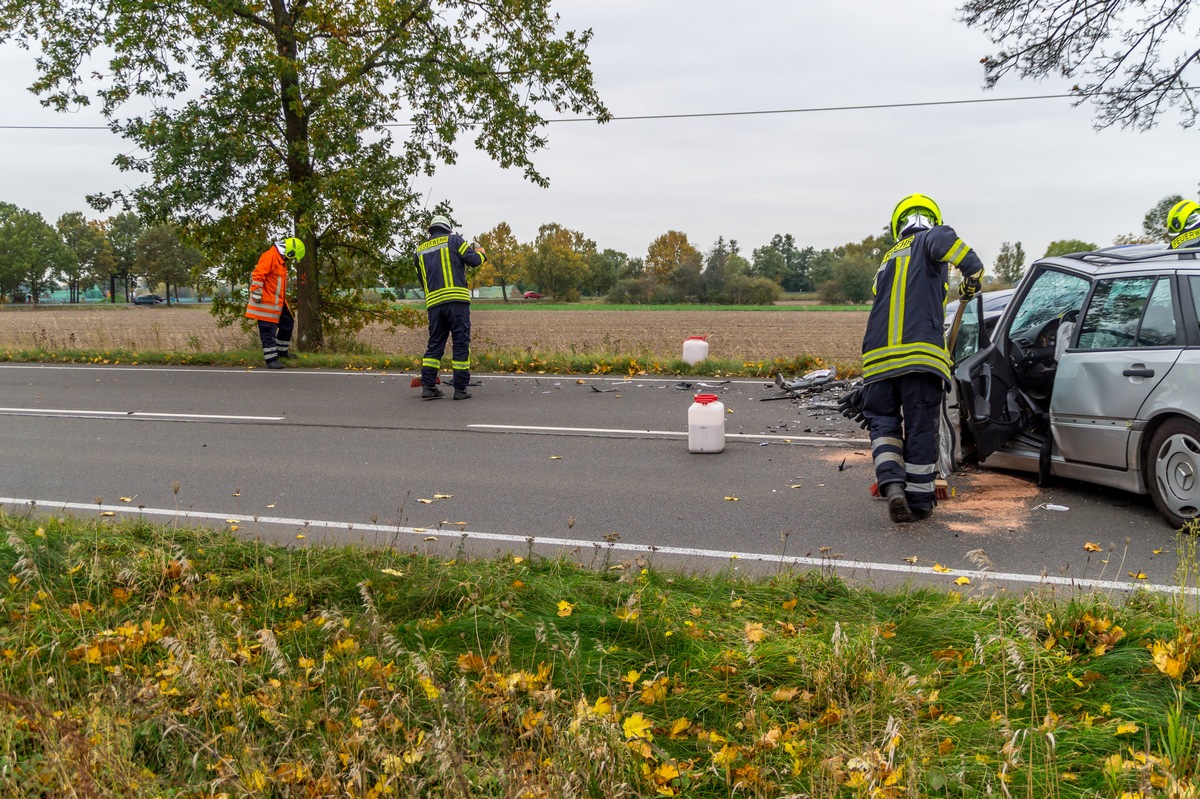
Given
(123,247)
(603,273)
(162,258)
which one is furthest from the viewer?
(123,247)

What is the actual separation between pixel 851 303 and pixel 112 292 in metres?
86.3

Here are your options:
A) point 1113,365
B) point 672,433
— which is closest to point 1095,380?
point 1113,365

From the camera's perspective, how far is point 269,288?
1535 centimetres

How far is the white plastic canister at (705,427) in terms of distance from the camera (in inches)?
338

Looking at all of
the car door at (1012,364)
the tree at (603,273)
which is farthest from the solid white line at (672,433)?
the tree at (603,273)

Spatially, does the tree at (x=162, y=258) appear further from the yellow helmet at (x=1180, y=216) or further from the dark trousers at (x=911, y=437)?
the dark trousers at (x=911, y=437)

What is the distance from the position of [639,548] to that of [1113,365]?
3.42 metres

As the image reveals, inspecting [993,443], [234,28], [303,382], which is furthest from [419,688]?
[234,28]

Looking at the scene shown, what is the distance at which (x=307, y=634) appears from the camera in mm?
4102

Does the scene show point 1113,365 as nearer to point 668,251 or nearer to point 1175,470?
point 1175,470

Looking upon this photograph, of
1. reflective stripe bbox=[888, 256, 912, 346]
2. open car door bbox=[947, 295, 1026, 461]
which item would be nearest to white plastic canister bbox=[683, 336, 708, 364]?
open car door bbox=[947, 295, 1026, 461]

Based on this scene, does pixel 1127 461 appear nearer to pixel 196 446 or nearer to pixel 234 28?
pixel 196 446

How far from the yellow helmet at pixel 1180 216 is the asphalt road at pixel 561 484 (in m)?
3.91

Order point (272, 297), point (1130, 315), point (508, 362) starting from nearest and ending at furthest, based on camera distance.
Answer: point (1130, 315)
point (508, 362)
point (272, 297)
